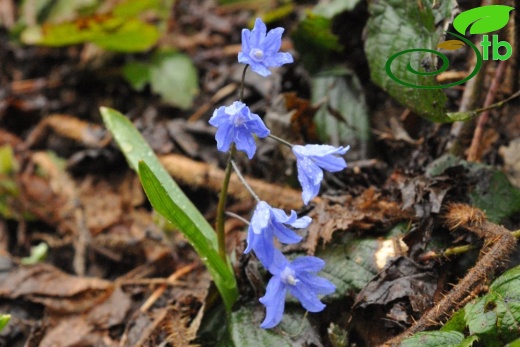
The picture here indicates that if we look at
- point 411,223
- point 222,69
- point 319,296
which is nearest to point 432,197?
point 411,223

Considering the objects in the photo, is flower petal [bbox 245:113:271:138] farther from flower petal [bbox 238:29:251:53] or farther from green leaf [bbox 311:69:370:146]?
green leaf [bbox 311:69:370:146]

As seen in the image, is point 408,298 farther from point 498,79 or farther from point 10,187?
point 10,187

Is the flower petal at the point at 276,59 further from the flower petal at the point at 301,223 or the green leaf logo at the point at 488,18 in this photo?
the green leaf logo at the point at 488,18

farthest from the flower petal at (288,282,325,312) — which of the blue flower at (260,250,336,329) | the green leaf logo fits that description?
the green leaf logo

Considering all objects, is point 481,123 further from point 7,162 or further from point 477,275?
point 7,162

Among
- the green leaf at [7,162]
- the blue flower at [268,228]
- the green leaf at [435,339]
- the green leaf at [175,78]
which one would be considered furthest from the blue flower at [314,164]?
the green leaf at [7,162]

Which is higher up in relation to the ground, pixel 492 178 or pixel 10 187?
pixel 492 178
